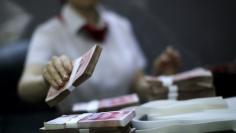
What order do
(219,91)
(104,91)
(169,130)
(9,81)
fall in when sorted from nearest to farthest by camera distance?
(169,130) → (219,91) → (104,91) → (9,81)

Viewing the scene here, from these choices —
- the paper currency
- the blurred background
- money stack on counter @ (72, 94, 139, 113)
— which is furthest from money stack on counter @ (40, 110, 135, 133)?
the blurred background

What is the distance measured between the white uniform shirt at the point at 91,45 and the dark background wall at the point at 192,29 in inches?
10.0

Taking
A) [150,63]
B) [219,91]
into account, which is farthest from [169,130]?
[150,63]

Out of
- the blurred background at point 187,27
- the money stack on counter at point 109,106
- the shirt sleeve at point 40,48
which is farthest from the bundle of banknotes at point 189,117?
the blurred background at point 187,27

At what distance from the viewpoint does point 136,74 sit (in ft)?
3.26

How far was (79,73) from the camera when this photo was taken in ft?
1.35

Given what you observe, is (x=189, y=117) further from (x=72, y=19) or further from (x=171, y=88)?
(x=72, y=19)

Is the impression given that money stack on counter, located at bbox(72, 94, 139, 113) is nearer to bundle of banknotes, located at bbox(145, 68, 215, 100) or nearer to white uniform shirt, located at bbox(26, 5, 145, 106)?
bundle of banknotes, located at bbox(145, 68, 215, 100)

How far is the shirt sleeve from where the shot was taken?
2.74ft

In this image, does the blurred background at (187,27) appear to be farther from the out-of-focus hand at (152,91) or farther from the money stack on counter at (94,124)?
the money stack on counter at (94,124)

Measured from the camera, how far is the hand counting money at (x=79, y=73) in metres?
0.40

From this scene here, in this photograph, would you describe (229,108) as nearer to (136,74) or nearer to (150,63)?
(136,74)

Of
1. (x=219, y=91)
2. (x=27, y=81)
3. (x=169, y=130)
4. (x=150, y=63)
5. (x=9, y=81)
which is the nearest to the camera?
(x=169, y=130)

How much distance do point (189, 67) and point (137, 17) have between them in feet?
0.81
